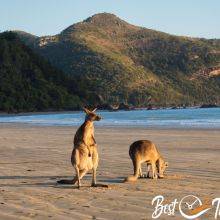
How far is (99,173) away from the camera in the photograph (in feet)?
35.8

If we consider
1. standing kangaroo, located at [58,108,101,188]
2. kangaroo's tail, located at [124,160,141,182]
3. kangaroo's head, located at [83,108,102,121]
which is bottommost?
kangaroo's tail, located at [124,160,141,182]

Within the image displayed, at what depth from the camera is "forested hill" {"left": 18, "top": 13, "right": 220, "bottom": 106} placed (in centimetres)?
13312

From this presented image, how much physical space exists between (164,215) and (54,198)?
193 cm

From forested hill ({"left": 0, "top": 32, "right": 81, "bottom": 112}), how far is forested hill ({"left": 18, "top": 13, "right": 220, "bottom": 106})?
87.5 feet

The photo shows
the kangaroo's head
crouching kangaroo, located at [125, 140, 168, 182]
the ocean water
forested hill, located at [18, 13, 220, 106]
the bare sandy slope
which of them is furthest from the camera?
forested hill, located at [18, 13, 220, 106]

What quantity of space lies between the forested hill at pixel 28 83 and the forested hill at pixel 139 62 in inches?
1050

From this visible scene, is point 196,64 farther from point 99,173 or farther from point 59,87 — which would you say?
point 99,173

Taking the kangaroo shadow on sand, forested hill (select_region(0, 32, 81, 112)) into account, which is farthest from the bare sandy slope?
forested hill (select_region(0, 32, 81, 112))

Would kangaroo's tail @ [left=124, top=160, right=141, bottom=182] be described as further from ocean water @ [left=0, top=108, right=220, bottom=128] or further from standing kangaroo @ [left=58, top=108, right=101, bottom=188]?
ocean water @ [left=0, top=108, right=220, bottom=128]

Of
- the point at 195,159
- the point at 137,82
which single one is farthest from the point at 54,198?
the point at 137,82

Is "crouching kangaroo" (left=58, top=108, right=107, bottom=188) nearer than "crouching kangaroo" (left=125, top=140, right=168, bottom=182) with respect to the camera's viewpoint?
Yes

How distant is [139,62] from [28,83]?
57.8 metres

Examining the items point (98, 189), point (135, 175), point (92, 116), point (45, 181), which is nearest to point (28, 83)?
point (45, 181)

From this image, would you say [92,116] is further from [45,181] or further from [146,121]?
[146,121]
